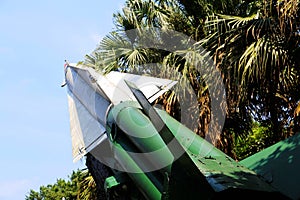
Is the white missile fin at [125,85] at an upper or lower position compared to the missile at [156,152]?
upper

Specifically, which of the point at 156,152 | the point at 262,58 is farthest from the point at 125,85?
the point at 156,152

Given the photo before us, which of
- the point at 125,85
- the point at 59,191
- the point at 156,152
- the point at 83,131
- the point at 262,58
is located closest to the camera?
the point at 156,152

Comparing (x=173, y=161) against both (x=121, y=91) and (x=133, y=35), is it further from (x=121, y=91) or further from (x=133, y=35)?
(x=133, y=35)

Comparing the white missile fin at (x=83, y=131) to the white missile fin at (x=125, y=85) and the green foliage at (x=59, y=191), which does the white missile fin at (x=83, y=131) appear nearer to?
the white missile fin at (x=125, y=85)

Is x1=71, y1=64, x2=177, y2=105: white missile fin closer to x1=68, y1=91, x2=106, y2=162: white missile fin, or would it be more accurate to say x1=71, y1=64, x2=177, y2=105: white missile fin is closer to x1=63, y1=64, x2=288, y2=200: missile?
x1=63, y1=64, x2=288, y2=200: missile

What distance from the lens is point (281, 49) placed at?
22.3 feet

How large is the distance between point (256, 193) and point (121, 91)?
3.69m

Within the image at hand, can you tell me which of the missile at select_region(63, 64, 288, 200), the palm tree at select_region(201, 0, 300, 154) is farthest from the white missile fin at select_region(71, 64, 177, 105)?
the palm tree at select_region(201, 0, 300, 154)

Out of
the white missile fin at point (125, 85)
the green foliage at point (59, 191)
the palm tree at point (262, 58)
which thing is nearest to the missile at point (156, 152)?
the white missile fin at point (125, 85)

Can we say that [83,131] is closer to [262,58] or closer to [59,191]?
[262,58]

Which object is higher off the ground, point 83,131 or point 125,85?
point 125,85

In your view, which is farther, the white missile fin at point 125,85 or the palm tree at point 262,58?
the white missile fin at point 125,85

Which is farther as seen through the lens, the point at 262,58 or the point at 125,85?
the point at 125,85

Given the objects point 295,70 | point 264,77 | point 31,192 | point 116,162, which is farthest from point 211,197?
point 31,192
